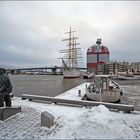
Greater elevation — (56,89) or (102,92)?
(102,92)

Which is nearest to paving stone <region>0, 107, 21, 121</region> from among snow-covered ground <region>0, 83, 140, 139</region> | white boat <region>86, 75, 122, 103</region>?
snow-covered ground <region>0, 83, 140, 139</region>

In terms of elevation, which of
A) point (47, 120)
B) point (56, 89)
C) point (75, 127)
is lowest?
point (56, 89)

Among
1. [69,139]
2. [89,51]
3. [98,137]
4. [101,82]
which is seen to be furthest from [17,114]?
[89,51]

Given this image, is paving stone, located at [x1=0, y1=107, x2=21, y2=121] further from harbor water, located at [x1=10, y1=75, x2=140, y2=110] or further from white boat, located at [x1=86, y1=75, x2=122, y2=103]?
harbor water, located at [x1=10, y1=75, x2=140, y2=110]

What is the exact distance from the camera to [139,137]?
604cm

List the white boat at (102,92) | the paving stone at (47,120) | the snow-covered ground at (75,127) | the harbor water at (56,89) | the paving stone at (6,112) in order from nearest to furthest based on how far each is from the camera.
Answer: the snow-covered ground at (75,127), the paving stone at (47,120), the paving stone at (6,112), the white boat at (102,92), the harbor water at (56,89)

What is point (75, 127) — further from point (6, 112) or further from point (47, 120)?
point (6, 112)

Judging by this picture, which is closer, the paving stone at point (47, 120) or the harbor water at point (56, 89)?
the paving stone at point (47, 120)

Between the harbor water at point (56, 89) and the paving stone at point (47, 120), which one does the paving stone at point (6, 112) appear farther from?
the harbor water at point (56, 89)

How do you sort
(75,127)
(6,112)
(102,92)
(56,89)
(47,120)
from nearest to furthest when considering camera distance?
(75,127), (47,120), (6,112), (102,92), (56,89)

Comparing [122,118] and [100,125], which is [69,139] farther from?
[122,118]

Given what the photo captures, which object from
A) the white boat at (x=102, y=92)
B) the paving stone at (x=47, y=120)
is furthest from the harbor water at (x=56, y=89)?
the paving stone at (x=47, y=120)

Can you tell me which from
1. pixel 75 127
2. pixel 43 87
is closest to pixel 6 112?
pixel 75 127

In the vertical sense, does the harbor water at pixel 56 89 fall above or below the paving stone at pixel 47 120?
below
